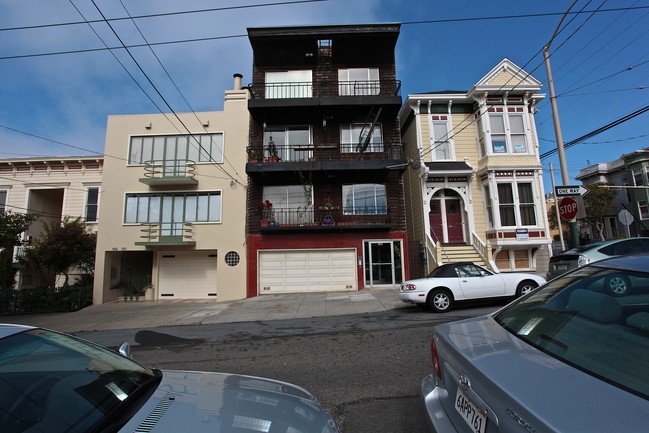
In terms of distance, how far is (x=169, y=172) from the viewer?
56.8ft

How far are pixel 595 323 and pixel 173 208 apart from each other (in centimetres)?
1810

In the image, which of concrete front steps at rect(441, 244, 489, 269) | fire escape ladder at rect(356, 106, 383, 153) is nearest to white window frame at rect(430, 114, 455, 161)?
fire escape ladder at rect(356, 106, 383, 153)

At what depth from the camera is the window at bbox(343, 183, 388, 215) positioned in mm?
16906

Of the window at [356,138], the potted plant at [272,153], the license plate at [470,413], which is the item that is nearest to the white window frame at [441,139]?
the window at [356,138]

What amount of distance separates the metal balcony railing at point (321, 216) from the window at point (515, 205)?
18.4ft

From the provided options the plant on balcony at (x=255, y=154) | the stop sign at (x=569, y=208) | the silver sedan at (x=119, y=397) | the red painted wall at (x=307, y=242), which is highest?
the plant on balcony at (x=255, y=154)

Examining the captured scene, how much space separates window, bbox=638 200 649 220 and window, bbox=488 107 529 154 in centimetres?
2089

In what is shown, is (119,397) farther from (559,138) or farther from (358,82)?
(358,82)

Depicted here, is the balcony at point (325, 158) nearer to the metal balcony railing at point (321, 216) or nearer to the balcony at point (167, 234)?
the metal balcony railing at point (321, 216)

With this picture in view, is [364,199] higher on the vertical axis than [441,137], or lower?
lower

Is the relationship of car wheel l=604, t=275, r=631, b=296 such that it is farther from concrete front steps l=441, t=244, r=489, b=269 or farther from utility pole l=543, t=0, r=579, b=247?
concrete front steps l=441, t=244, r=489, b=269

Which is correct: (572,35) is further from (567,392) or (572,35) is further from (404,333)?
(567,392)

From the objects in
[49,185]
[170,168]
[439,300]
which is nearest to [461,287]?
[439,300]

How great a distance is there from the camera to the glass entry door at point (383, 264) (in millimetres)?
16344
